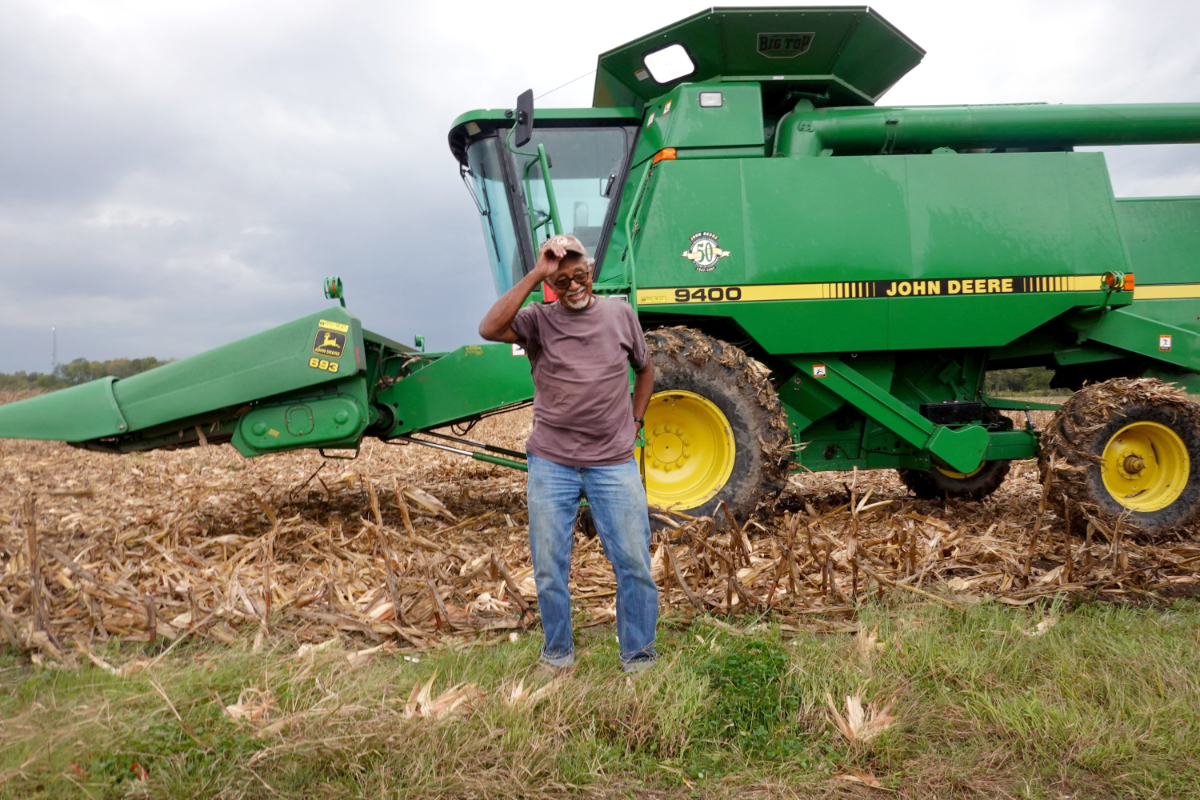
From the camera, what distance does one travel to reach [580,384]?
2.69 meters

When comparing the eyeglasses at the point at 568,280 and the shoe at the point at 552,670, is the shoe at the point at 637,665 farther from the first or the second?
the eyeglasses at the point at 568,280

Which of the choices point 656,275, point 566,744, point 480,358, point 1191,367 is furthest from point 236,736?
point 1191,367

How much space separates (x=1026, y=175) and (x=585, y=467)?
4389 mm

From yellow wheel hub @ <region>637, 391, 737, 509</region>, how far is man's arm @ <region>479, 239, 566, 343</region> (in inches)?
90.0

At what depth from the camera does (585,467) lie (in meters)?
2.71

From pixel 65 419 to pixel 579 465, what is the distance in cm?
372

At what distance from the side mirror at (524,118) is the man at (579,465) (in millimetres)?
2439

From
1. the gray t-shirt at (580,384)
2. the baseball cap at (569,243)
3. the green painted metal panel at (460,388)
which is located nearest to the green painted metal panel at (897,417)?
the green painted metal panel at (460,388)

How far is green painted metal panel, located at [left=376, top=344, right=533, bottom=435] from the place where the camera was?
497 cm

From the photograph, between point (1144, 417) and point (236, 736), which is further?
point (1144, 417)

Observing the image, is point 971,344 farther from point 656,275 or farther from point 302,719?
point 302,719

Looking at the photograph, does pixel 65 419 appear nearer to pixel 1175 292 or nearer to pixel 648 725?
pixel 648 725

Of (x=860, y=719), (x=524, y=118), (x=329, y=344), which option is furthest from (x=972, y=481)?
(x=329, y=344)

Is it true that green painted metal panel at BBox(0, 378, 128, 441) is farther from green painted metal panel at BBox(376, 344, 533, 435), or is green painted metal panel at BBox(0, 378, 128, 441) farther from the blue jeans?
the blue jeans
